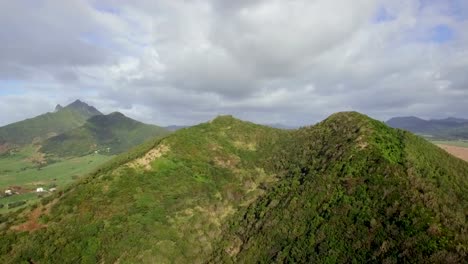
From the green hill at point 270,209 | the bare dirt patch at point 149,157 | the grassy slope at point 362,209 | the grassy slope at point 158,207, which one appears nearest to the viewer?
the grassy slope at point 362,209

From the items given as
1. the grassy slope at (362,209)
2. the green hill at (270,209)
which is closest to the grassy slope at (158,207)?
the green hill at (270,209)

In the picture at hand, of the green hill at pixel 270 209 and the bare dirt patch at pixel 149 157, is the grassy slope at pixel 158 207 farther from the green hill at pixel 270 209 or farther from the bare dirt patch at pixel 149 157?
the bare dirt patch at pixel 149 157

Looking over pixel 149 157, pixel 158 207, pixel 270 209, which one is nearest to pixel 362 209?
pixel 270 209

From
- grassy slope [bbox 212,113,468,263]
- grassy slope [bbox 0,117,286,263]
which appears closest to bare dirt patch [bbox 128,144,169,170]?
grassy slope [bbox 0,117,286,263]

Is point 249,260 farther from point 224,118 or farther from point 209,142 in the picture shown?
point 224,118

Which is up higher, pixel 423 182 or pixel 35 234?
pixel 423 182

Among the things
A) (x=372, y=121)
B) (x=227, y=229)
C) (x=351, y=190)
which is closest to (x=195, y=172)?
(x=227, y=229)
